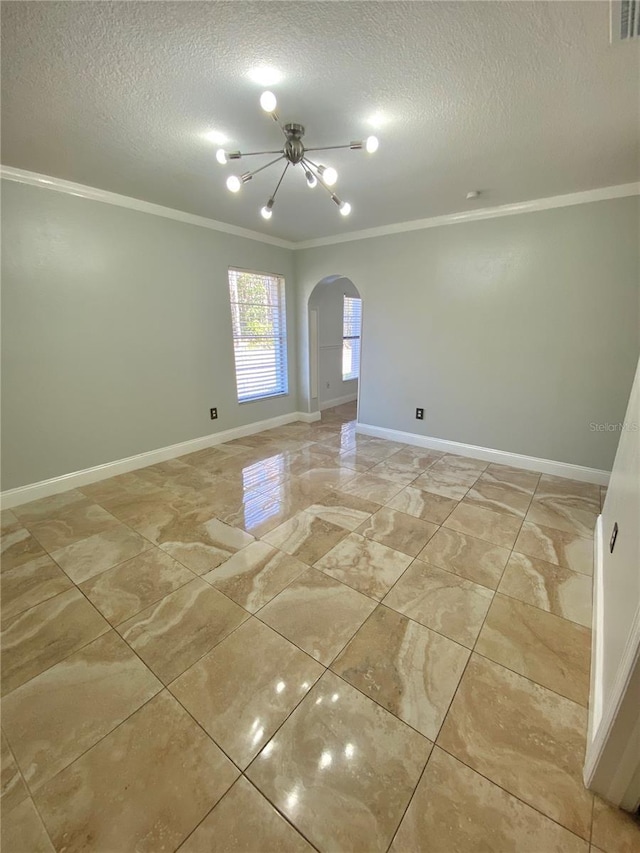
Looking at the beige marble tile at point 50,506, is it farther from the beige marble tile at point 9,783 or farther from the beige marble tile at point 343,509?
the beige marble tile at point 343,509

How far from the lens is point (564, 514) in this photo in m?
2.56

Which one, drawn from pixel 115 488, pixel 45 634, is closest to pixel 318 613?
pixel 45 634

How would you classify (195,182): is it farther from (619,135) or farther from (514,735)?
(514,735)

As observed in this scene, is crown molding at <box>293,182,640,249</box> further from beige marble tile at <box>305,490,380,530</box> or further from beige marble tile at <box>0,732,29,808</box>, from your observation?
beige marble tile at <box>0,732,29,808</box>

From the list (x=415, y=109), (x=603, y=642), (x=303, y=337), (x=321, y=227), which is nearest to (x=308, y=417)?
(x=303, y=337)

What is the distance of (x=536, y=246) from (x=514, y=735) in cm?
354

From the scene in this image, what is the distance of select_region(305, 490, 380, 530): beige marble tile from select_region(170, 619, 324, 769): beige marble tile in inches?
40.7

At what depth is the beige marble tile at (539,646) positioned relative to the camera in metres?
1.35

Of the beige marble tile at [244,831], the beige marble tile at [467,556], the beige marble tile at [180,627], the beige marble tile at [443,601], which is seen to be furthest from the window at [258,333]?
the beige marble tile at [244,831]

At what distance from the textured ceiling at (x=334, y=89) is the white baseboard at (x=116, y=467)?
2.38 metres

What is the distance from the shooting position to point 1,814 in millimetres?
961

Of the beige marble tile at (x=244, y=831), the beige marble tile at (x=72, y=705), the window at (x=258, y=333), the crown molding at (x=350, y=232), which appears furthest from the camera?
the window at (x=258, y=333)

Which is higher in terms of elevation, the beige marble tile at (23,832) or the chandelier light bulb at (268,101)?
the chandelier light bulb at (268,101)

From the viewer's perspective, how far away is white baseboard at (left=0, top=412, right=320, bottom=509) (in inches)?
106
